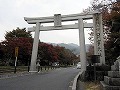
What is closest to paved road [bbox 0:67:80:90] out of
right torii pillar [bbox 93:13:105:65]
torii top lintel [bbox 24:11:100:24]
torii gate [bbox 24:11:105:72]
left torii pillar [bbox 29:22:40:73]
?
right torii pillar [bbox 93:13:105:65]

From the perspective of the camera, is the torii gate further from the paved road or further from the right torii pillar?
the paved road

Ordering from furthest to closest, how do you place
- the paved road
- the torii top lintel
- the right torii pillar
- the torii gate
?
the torii top lintel < the torii gate < the right torii pillar < the paved road

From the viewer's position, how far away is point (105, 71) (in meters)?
17.4

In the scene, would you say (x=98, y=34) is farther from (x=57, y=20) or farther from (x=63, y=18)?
(x=57, y=20)

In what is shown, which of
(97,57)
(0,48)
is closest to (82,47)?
(97,57)

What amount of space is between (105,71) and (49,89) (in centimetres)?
782

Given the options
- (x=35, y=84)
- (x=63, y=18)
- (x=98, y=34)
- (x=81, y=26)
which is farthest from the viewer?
(x=63, y=18)

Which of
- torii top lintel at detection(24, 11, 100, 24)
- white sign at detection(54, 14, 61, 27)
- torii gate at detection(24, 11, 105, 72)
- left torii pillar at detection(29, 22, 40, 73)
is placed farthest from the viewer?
left torii pillar at detection(29, 22, 40, 73)

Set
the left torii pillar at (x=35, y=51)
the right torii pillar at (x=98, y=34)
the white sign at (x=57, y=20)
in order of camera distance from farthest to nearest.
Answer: the left torii pillar at (x=35, y=51)
the white sign at (x=57, y=20)
the right torii pillar at (x=98, y=34)

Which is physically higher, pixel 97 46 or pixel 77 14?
pixel 77 14

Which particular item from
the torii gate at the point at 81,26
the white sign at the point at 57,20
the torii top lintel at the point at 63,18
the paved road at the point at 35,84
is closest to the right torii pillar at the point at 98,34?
the torii gate at the point at 81,26

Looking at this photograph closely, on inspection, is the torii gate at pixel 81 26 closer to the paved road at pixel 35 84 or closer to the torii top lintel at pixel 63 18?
the torii top lintel at pixel 63 18

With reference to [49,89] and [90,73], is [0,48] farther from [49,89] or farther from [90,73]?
[49,89]

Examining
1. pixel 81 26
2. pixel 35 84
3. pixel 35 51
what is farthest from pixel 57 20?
pixel 35 84
